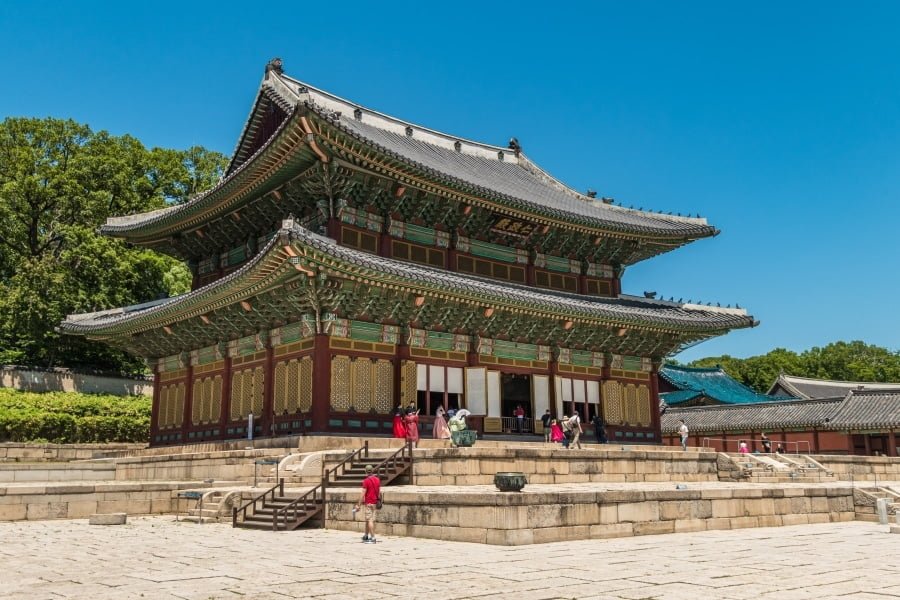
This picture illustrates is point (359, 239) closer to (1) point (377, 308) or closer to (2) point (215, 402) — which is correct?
(1) point (377, 308)

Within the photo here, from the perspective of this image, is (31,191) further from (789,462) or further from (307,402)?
(789,462)

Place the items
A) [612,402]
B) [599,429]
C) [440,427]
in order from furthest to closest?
[612,402], [599,429], [440,427]

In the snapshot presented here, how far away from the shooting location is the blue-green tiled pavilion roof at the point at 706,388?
186 feet

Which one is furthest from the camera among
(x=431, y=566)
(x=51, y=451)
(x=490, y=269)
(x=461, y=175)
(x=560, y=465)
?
(x=51, y=451)

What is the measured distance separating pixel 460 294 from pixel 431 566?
50.8 ft

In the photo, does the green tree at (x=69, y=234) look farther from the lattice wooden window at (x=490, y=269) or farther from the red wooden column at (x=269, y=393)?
the lattice wooden window at (x=490, y=269)

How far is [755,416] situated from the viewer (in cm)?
4812

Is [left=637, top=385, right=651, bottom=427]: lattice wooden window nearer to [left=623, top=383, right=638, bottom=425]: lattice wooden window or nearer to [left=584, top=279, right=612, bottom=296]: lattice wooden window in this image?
[left=623, top=383, right=638, bottom=425]: lattice wooden window

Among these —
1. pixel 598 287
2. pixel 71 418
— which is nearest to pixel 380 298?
pixel 598 287

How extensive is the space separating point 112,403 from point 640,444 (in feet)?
93.5

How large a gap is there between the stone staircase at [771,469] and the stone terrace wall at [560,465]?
630 mm

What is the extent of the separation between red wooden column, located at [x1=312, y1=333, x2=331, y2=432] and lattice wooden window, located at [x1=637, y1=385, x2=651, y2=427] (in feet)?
49.9

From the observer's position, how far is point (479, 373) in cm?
2853

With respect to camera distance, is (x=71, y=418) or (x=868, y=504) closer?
(x=868, y=504)
